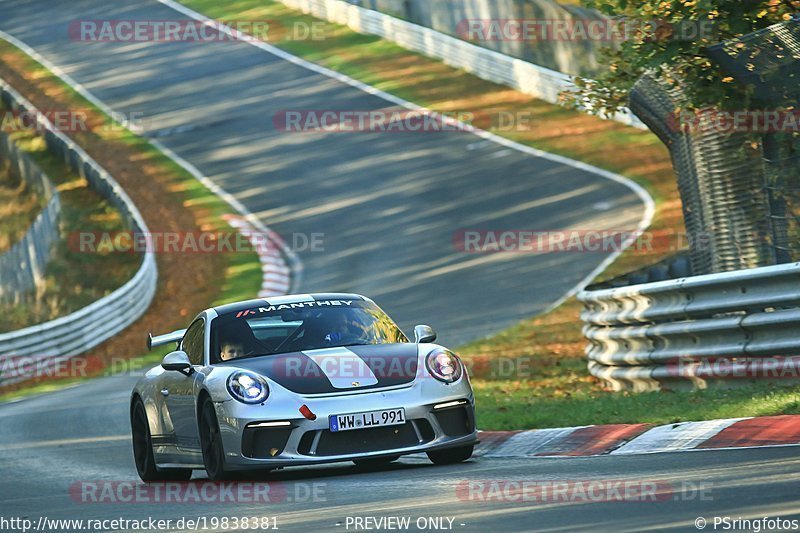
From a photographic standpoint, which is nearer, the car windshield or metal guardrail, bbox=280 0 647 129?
the car windshield

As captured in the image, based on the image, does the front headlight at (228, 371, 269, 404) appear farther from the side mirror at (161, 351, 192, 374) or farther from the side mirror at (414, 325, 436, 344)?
the side mirror at (414, 325, 436, 344)

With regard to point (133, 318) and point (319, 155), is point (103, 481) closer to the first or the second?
point (133, 318)

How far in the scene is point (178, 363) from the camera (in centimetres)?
1012

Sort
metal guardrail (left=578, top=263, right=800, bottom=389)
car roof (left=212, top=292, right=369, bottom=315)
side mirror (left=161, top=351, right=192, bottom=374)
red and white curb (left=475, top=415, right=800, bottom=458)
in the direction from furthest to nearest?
metal guardrail (left=578, top=263, right=800, bottom=389) → car roof (left=212, top=292, right=369, bottom=315) → side mirror (left=161, top=351, right=192, bottom=374) → red and white curb (left=475, top=415, right=800, bottom=458)

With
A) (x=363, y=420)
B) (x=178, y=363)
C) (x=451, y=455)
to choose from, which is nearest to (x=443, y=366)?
(x=451, y=455)

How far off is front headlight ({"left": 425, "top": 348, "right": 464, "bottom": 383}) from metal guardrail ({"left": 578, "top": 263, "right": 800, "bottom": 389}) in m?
2.71

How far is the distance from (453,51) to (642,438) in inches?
1260

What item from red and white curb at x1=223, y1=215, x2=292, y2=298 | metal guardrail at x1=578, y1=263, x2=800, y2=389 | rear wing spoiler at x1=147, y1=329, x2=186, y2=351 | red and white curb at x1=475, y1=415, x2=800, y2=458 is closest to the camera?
red and white curb at x1=475, y1=415, x2=800, y2=458

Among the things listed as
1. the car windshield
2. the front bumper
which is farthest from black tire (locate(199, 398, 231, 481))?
the car windshield

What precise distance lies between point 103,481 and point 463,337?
10321 mm

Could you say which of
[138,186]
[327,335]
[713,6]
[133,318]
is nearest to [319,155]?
[138,186]

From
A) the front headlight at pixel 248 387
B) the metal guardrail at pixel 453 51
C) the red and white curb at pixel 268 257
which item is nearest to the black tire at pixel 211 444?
the front headlight at pixel 248 387

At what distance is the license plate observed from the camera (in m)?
9.21

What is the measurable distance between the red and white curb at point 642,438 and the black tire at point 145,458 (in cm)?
213
